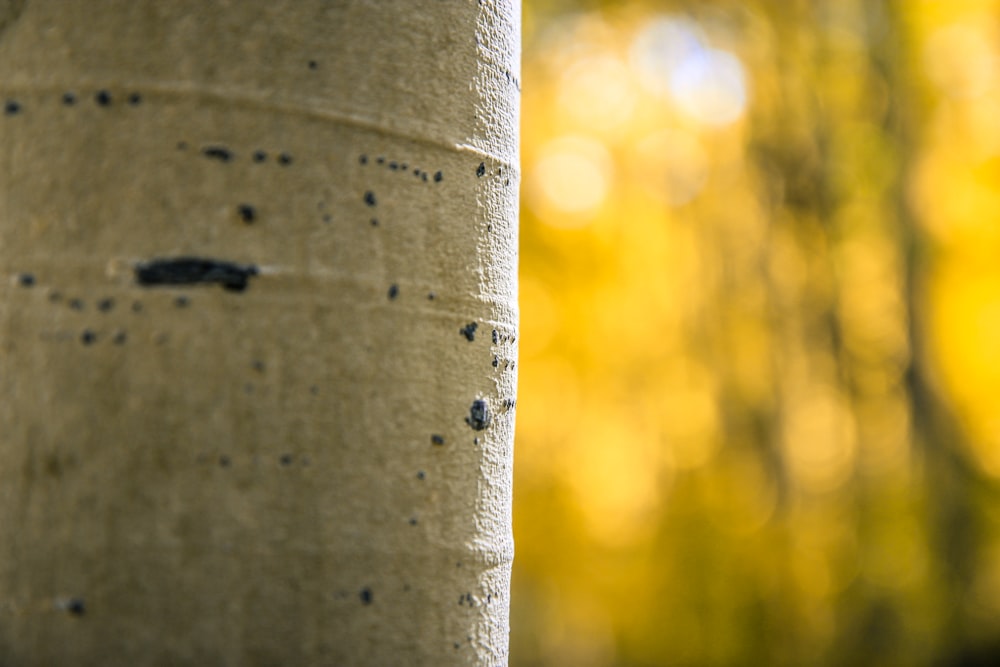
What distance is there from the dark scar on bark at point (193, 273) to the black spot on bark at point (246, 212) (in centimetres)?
5

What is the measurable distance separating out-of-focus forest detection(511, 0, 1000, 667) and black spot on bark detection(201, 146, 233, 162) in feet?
39.0

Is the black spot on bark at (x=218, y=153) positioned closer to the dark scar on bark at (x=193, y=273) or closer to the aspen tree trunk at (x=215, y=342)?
the aspen tree trunk at (x=215, y=342)

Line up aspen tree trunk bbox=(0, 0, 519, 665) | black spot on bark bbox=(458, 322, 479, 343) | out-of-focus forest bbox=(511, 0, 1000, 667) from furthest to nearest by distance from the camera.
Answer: out-of-focus forest bbox=(511, 0, 1000, 667)
black spot on bark bbox=(458, 322, 479, 343)
aspen tree trunk bbox=(0, 0, 519, 665)

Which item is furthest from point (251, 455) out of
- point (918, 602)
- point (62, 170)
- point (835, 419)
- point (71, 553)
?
point (835, 419)

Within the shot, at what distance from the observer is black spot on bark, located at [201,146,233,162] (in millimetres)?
1121

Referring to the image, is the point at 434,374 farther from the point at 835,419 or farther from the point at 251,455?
the point at 835,419

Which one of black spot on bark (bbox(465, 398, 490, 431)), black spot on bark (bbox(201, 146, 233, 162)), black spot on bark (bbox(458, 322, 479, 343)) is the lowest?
black spot on bark (bbox(465, 398, 490, 431))

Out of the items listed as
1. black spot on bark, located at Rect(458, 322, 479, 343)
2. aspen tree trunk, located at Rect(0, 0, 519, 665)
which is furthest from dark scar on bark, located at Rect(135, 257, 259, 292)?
black spot on bark, located at Rect(458, 322, 479, 343)

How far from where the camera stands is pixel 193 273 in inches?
43.5

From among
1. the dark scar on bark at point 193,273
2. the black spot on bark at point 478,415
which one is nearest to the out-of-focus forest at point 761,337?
the black spot on bark at point 478,415

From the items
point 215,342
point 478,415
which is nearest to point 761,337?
point 478,415

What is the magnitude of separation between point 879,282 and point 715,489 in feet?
13.0

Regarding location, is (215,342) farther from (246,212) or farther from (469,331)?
(469,331)

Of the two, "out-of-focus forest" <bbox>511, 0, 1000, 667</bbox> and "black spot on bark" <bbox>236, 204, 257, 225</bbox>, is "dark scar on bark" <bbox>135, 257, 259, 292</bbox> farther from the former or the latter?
"out-of-focus forest" <bbox>511, 0, 1000, 667</bbox>
